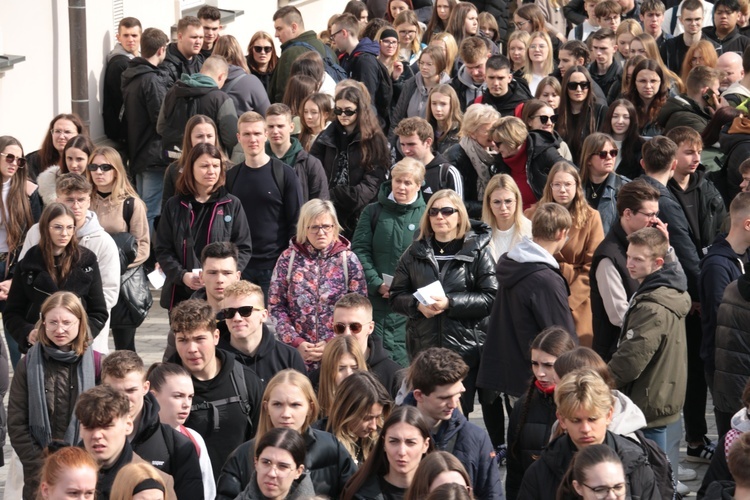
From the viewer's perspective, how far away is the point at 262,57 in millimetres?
14555

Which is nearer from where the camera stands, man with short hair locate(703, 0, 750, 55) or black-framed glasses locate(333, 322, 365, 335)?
black-framed glasses locate(333, 322, 365, 335)

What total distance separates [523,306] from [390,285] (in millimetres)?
1301

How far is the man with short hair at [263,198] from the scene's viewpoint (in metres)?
10.7

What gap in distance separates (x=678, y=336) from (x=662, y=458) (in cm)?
160

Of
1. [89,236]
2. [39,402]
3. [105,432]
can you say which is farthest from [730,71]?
[105,432]

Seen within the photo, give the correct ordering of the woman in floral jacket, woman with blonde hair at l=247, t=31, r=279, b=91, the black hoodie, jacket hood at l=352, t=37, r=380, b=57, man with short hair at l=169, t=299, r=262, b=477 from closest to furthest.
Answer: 1. the black hoodie
2. man with short hair at l=169, t=299, r=262, b=477
3. the woman in floral jacket
4. woman with blonde hair at l=247, t=31, r=279, b=91
5. jacket hood at l=352, t=37, r=380, b=57

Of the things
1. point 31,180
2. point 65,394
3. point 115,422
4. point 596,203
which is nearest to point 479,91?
point 596,203

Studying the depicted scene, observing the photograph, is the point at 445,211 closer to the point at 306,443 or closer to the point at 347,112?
the point at 347,112

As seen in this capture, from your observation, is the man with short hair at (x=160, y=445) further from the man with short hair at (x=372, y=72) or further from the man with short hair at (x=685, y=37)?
the man with short hair at (x=685, y=37)

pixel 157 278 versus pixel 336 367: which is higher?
pixel 336 367

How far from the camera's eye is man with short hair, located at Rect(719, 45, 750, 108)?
11.8 metres

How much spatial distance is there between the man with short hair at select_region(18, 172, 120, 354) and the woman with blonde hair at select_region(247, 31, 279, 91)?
16.1 ft

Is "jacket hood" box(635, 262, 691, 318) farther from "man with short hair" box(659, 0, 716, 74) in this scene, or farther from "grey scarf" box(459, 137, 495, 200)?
"man with short hair" box(659, 0, 716, 74)

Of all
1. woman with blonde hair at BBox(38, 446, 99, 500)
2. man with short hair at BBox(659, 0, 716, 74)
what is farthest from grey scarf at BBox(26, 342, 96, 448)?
man with short hair at BBox(659, 0, 716, 74)
